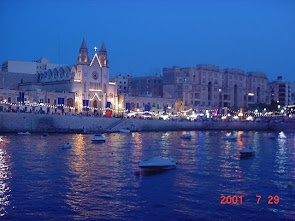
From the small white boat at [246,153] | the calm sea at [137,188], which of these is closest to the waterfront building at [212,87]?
the small white boat at [246,153]

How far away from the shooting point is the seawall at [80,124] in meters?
77.2

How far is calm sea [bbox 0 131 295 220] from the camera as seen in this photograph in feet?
80.4

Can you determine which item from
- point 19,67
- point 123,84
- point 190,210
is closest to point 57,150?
point 190,210

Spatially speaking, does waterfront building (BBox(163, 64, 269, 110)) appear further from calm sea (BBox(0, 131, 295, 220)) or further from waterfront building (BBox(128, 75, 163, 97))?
calm sea (BBox(0, 131, 295, 220))

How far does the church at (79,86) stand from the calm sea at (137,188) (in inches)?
1847

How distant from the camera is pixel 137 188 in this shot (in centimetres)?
3003

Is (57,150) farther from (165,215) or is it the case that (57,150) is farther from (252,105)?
(252,105)

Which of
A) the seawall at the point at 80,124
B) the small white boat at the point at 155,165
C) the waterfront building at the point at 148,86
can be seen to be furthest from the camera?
the waterfront building at the point at 148,86

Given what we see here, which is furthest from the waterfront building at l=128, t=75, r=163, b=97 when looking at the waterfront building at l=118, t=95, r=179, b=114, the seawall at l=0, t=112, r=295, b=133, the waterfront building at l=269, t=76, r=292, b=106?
the waterfront building at l=269, t=76, r=292, b=106

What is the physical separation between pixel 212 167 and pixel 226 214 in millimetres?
15432

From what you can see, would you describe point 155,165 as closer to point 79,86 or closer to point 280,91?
point 79,86

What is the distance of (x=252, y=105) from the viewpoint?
467ft

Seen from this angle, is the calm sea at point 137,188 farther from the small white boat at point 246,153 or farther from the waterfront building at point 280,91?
the waterfront building at point 280,91

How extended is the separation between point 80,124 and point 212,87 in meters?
62.8
